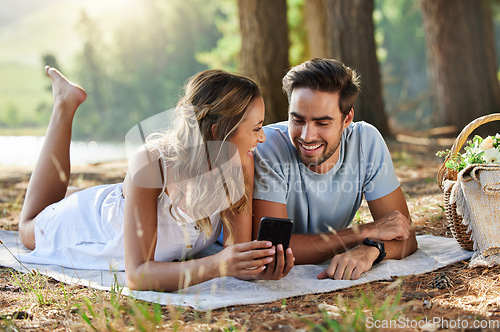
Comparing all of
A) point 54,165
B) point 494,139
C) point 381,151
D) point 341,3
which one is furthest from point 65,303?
point 341,3

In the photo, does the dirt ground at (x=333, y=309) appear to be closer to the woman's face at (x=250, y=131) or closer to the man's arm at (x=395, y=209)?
the man's arm at (x=395, y=209)

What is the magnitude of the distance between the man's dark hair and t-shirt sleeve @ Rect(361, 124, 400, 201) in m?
0.27

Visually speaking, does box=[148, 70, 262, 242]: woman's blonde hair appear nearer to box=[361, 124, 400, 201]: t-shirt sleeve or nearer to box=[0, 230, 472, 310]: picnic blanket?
box=[0, 230, 472, 310]: picnic blanket

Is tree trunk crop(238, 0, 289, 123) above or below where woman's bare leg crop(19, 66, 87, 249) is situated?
above

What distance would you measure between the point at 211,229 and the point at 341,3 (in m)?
6.77

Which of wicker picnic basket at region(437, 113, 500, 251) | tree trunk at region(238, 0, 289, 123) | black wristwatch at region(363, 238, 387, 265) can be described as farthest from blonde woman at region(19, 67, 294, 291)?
tree trunk at region(238, 0, 289, 123)


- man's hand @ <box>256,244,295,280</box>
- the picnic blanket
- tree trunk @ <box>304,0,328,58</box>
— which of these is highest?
tree trunk @ <box>304,0,328,58</box>

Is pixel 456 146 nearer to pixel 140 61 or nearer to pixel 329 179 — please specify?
pixel 329 179

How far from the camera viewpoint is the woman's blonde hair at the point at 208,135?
266 centimetres

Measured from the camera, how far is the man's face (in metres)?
3.00

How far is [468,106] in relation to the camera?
1034 cm

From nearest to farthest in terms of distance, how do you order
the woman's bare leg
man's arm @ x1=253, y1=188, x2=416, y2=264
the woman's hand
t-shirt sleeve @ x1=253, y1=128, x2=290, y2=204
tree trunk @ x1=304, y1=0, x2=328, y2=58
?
the woman's hand → t-shirt sleeve @ x1=253, y1=128, x2=290, y2=204 → man's arm @ x1=253, y1=188, x2=416, y2=264 → the woman's bare leg → tree trunk @ x1=304, y1=0, x2=328, y2=58

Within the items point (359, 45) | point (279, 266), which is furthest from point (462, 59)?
point (279, 266)

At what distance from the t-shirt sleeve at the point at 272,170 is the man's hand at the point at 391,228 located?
22.2 inches
